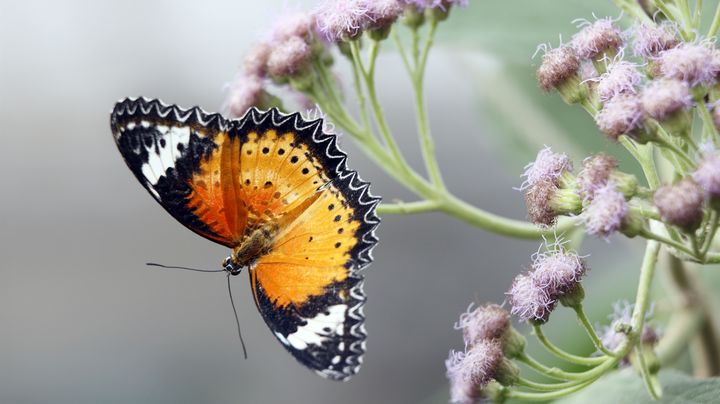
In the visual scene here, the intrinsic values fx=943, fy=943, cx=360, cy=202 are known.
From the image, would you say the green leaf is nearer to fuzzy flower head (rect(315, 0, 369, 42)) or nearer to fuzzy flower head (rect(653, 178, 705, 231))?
fuzzy flower head (rect(653, 178, 705, 231))

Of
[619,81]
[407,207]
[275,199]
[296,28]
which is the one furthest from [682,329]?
[296,28]

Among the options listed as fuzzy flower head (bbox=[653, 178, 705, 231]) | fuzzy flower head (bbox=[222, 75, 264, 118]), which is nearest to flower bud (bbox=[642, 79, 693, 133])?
fuzzy flower head (bbox=[653, 178, 705, 231])

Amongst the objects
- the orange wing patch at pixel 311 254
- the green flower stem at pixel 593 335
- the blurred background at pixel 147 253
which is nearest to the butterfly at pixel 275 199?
the orange wing patch at pixel 311 254

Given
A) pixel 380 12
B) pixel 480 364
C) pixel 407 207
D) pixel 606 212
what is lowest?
pixel 480 364

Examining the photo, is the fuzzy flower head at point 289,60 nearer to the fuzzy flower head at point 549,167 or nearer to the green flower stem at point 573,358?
the fuzzy flower head at point 549,167

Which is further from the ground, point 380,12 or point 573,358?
point 380,12

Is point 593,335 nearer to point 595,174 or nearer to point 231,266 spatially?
point 595,174

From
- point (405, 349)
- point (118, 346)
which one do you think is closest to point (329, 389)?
point (405, 349)

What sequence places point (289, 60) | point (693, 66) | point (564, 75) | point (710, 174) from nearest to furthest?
point (710, 174)
point (693, 66)
point (564, 75)
point (289, 60)
